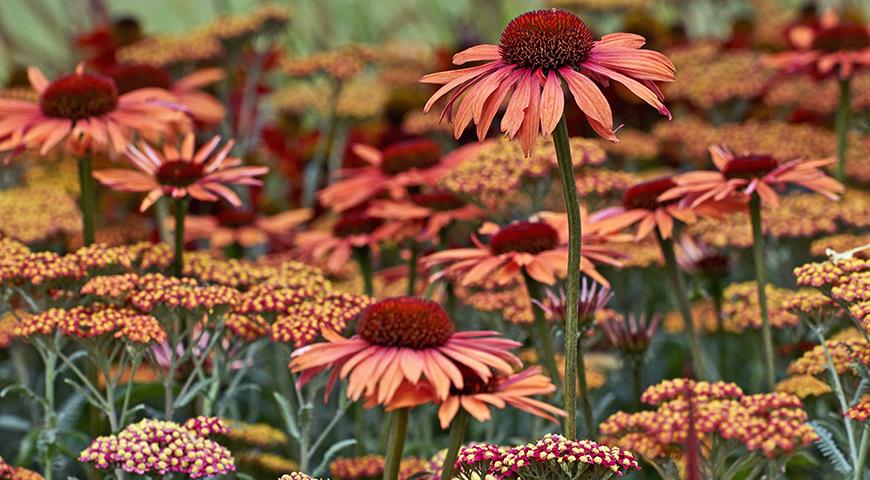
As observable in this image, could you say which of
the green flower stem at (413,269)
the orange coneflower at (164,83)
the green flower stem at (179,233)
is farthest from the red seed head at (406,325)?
the orange coneflower at (164,83)

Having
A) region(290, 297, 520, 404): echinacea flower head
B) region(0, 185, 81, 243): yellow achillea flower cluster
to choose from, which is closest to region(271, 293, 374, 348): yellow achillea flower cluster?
region(290, 297, 520, 404): echinacea flower head

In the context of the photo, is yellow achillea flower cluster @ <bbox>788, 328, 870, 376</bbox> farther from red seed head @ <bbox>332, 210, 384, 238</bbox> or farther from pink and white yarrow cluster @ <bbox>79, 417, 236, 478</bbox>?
red seed head @ <bbox>332, 210, 384, 238</bbox>

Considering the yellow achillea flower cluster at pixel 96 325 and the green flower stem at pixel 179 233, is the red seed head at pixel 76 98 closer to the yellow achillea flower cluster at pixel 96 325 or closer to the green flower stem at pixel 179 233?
the green flower stem at pixel 179 233

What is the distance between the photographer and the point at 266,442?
3375 millimetres

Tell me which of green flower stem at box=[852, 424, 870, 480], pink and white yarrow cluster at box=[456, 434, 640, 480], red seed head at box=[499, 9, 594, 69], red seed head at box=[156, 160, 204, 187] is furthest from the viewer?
Answer: red seed head at box=[156, 160, 204, 187]

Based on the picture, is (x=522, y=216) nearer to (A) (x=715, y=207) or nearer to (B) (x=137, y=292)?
(A) (x=715, y=207)

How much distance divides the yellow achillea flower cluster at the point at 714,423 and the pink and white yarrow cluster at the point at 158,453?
0.76 meters

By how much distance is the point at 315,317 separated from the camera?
285 centimetres

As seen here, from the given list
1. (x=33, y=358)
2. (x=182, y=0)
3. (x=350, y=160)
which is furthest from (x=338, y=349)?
(x=182, y=0)

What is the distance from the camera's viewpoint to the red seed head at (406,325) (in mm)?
2486

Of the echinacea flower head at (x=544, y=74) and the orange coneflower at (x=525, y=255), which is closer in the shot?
the echinacea flower head at (x=544, y=74)

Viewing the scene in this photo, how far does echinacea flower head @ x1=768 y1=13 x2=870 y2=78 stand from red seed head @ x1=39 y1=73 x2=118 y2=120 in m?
2.10

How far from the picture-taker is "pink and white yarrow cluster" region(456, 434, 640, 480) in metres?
2.18

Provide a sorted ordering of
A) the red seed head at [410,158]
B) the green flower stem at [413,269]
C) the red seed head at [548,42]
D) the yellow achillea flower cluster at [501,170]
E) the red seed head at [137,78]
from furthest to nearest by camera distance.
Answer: the red seed head at [137,78] < the red seed head at [410,158] < the green flower stem at [413,269] < the yellow achillea flower cluster at [501,170] < the red seed head at [548,42]
